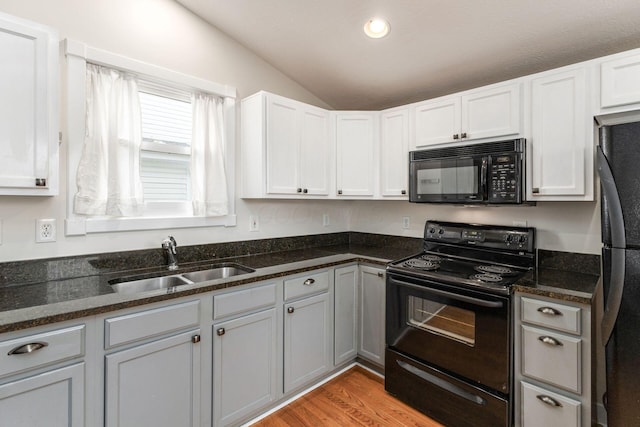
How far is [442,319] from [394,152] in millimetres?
1411

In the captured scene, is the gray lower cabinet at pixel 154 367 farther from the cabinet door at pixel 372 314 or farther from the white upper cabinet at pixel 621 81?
the white upper cabinet at pixel 621 81

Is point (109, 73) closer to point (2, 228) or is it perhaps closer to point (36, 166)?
point (36, 166)

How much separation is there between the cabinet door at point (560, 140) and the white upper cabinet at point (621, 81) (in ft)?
0.29

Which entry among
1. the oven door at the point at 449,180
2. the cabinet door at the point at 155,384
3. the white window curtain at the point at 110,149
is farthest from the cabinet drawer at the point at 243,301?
the oven door at the point at 449,180

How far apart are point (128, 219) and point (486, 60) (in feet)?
8.66

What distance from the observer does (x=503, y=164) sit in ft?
6.77

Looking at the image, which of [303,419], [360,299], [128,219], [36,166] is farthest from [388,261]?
[36,166]

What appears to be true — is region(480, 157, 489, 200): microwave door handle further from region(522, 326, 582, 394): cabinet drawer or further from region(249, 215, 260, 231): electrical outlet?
region(249, 215, 260, 231): electrical outlet

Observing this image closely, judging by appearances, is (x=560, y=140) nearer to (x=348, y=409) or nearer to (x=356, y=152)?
(x=356, y=152)

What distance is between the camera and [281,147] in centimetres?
251

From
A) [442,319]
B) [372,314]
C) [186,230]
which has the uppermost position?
[186,230]

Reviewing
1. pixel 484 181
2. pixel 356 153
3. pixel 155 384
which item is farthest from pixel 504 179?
pixel 155 384

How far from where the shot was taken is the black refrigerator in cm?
144

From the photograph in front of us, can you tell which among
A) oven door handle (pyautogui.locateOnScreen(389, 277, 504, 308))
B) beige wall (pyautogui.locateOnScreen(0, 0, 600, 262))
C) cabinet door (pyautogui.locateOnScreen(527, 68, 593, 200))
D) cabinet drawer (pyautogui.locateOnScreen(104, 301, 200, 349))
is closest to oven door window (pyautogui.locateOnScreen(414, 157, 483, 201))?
cabinet door (pyautogui.locateOnScreen(527, 68, 593, 200))
